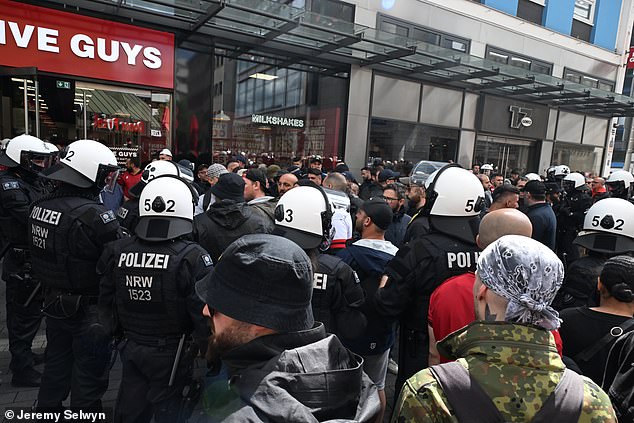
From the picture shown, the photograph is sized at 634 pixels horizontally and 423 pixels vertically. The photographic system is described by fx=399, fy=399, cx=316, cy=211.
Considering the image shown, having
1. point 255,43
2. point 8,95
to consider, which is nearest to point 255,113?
point 255,43

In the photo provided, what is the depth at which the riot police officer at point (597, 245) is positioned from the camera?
3.20 m

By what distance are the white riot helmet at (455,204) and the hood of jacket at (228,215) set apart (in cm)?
177

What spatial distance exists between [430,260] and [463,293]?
1.42ft

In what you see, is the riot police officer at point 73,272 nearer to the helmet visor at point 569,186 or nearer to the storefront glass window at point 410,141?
the helmet visor at point 569,186

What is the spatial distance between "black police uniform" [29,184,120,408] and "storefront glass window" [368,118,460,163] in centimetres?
1047

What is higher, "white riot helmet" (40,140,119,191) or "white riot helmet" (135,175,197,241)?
"white riot helmet" (40,140,119,191)

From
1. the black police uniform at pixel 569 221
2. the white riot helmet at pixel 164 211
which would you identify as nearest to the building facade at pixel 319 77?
the black police uniform at pixel 569 221

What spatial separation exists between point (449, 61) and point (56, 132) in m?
10.1

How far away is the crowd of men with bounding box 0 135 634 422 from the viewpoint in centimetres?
115

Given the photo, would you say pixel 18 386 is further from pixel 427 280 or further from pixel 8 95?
pixel 8 95

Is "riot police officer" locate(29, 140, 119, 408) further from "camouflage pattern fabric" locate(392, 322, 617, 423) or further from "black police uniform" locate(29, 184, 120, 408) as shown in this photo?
"camouflage pattern fabric" locate(392, 322, 617, 423)

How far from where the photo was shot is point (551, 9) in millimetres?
A: 15758

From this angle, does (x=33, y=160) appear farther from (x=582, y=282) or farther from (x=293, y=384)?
(x=582, y=282)

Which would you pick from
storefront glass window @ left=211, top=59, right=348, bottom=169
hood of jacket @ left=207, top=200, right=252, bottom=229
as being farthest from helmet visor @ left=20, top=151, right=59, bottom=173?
storefront glass window @ left=211, top=59, right=348, bottom=169
